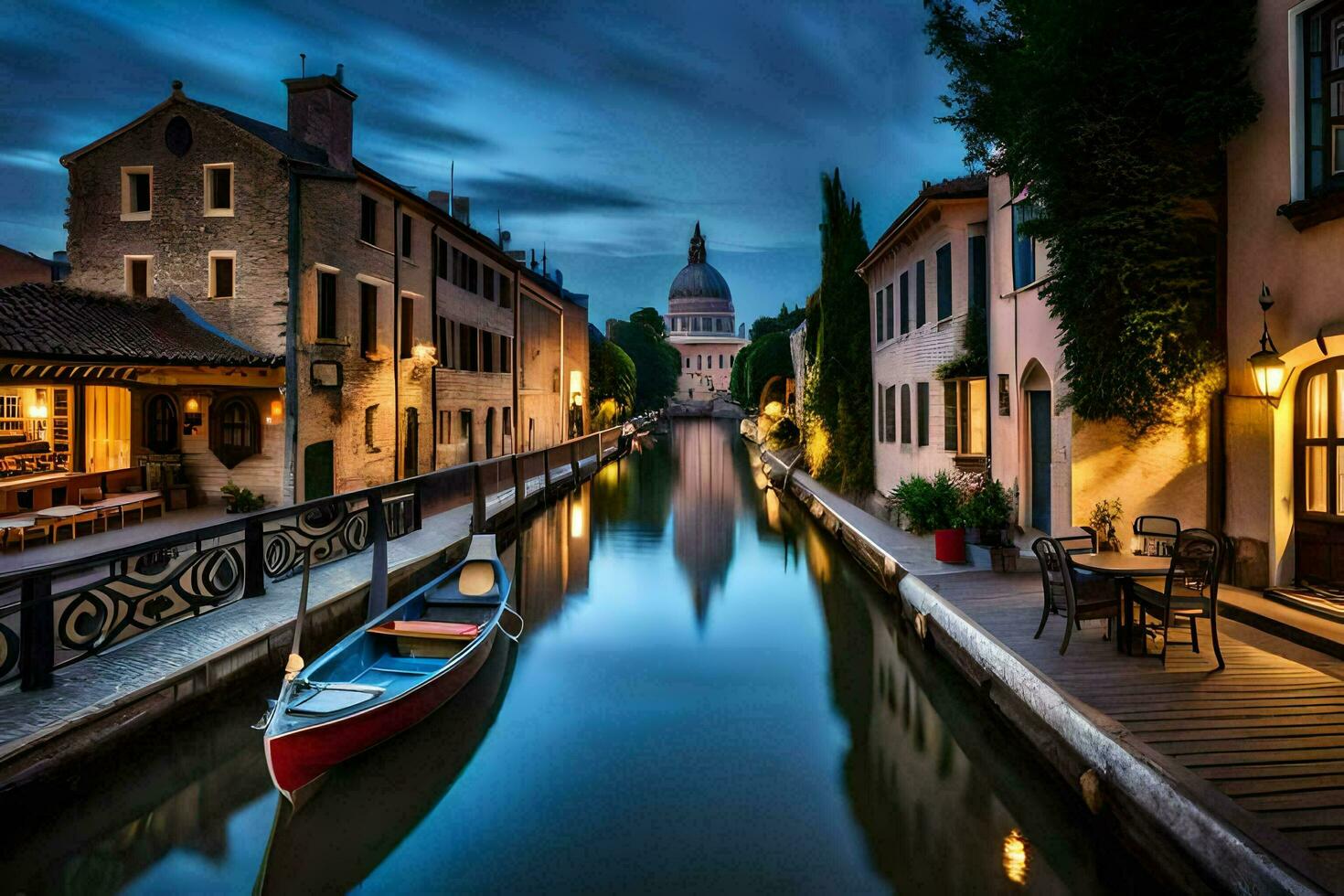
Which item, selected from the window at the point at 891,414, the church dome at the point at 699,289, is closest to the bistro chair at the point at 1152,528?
the window at the point at 891,414

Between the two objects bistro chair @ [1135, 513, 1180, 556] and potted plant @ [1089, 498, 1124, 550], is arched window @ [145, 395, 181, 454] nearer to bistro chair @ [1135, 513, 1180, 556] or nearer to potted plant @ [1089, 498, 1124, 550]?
potted plant @ [1089, 498, 1124, 550]

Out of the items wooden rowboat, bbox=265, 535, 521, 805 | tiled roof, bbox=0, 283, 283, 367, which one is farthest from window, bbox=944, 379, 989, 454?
tiled roof, bbox=0, 283, 283, 367

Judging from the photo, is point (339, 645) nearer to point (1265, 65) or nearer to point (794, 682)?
point (794, 682)

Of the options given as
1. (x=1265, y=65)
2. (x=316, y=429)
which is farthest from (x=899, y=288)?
(x=316, y=429)

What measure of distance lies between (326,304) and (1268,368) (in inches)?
640

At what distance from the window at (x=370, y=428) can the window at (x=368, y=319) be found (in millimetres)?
1210

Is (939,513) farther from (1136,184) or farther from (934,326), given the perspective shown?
(1136,184)

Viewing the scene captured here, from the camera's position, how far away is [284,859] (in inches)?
238

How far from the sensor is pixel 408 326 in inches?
851

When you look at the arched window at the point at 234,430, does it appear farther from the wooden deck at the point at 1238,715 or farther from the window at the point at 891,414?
the wooden deck at the point at 1238,715

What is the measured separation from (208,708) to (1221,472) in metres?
10.4

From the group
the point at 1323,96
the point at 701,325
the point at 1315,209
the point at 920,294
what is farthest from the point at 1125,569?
the point at 701,325

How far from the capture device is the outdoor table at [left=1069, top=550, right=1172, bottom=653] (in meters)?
7.10

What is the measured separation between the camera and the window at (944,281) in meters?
15.8
